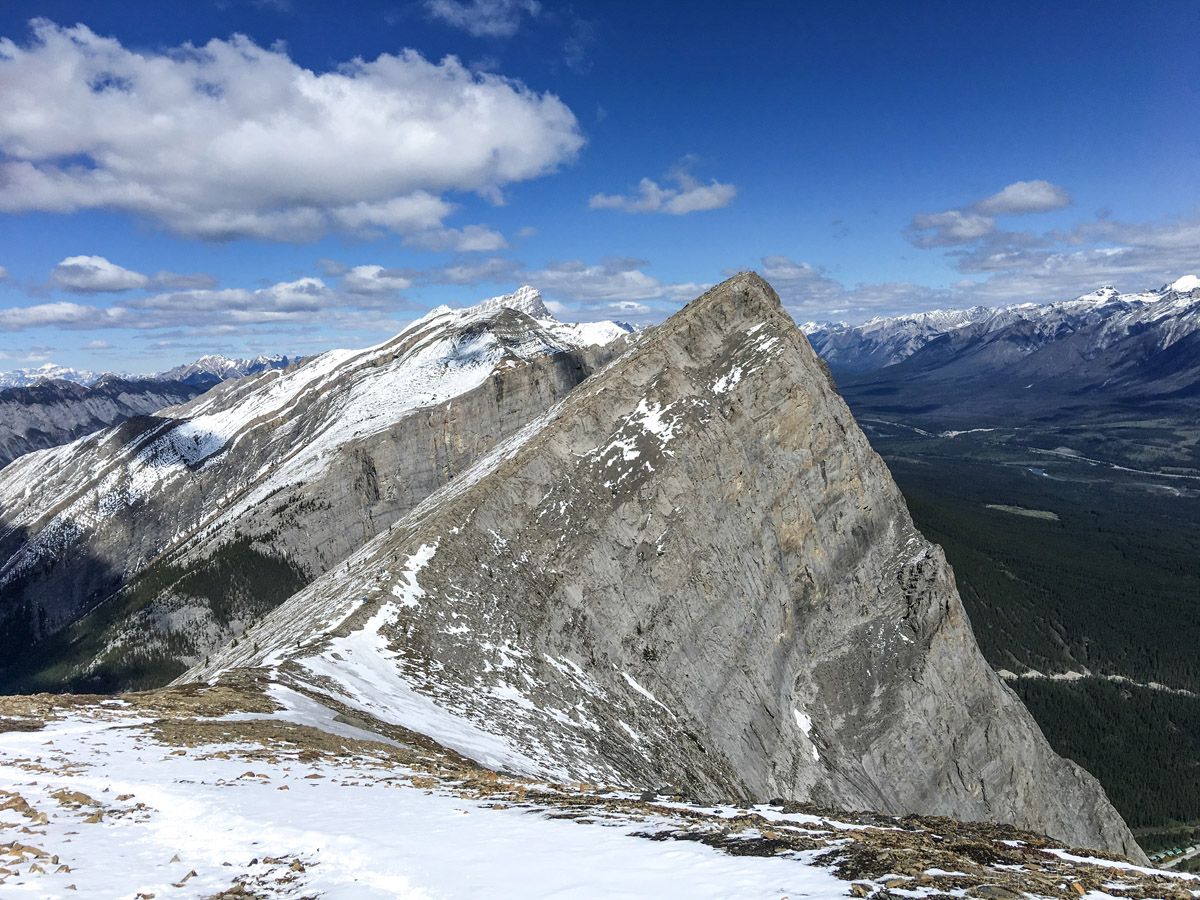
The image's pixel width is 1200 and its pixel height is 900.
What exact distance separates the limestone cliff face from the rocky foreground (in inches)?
396

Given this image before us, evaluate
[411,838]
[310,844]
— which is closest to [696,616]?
[411,838]

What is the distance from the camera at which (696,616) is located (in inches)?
2191

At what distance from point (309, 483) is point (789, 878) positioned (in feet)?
546

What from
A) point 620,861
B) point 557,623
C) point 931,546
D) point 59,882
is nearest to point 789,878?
point 620,861

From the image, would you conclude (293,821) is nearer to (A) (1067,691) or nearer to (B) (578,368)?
(B) (578,368)

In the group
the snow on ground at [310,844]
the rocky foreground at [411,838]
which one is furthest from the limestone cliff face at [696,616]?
the snow on ground at [310,844]

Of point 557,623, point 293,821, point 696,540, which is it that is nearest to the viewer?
point 293,821

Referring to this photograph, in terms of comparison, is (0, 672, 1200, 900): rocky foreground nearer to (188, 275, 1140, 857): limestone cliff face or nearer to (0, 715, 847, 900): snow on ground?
(0, 715, 847, 900): snow on ground

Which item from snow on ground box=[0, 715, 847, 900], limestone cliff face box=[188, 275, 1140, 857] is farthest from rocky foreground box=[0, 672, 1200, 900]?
limestone cliff face box=[188, 275, 1140, 857]

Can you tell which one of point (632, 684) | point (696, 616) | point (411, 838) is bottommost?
point (632, 684)

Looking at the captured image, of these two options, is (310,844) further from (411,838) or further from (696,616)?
(696,616)

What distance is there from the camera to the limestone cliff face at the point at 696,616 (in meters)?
38.5

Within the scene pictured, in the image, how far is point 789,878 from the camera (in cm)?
1195

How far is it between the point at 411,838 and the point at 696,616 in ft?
142
